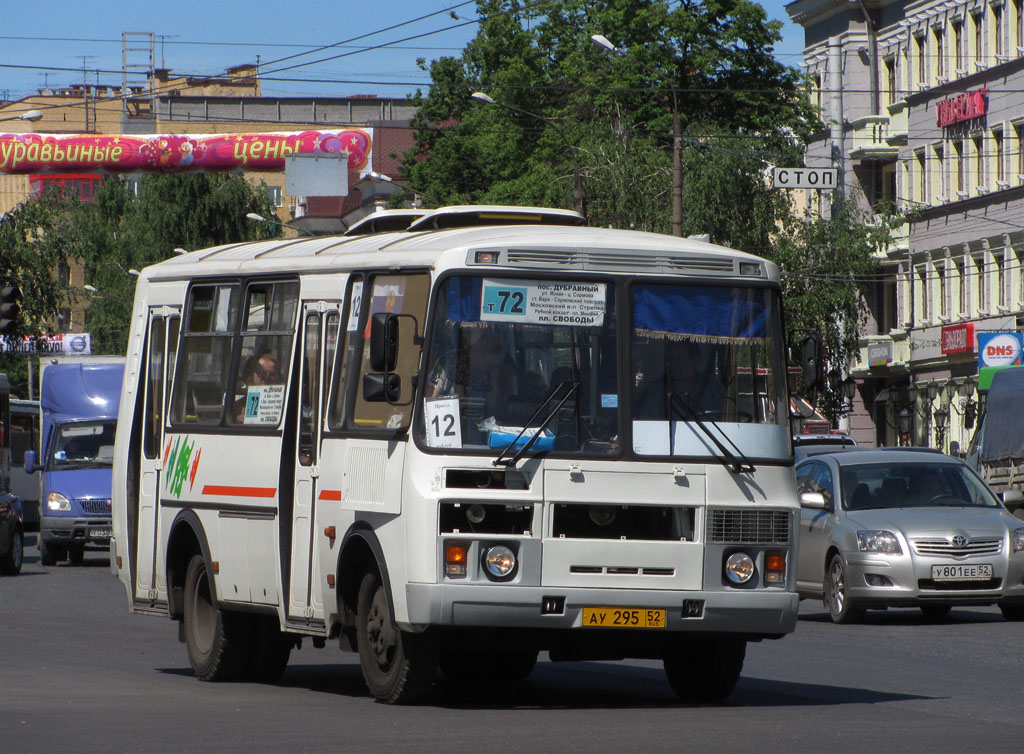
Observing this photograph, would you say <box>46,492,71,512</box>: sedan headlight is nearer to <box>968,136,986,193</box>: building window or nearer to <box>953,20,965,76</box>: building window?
<box>968,136,986,193</box>: building window

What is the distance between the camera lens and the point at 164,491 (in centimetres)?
1504

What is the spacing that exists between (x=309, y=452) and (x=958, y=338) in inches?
1914

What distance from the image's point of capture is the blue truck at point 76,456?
3438 cm

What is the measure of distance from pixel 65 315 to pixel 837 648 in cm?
11191

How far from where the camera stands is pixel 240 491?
45.5 ft

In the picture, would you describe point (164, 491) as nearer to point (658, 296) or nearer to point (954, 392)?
point (658, 296)

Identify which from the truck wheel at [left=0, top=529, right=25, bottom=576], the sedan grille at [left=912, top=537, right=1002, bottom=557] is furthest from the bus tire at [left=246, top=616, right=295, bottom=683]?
the truck wheel at [left=0, top=529, right=25, bottom=576]

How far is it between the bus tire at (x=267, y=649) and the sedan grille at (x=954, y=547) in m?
7.41

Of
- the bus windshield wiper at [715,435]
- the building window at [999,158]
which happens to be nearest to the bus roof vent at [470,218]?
the bus windshield wiper at [715,435]

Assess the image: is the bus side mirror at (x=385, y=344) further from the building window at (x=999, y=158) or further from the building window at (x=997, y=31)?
the building window at (x=999, y=158)

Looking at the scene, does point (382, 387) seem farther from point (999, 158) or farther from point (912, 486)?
point (999, 158)

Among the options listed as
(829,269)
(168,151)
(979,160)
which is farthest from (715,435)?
(168,151)

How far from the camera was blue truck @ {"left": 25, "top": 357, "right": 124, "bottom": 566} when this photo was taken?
3438 cm

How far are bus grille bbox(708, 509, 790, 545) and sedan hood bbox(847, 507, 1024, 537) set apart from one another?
811cm
